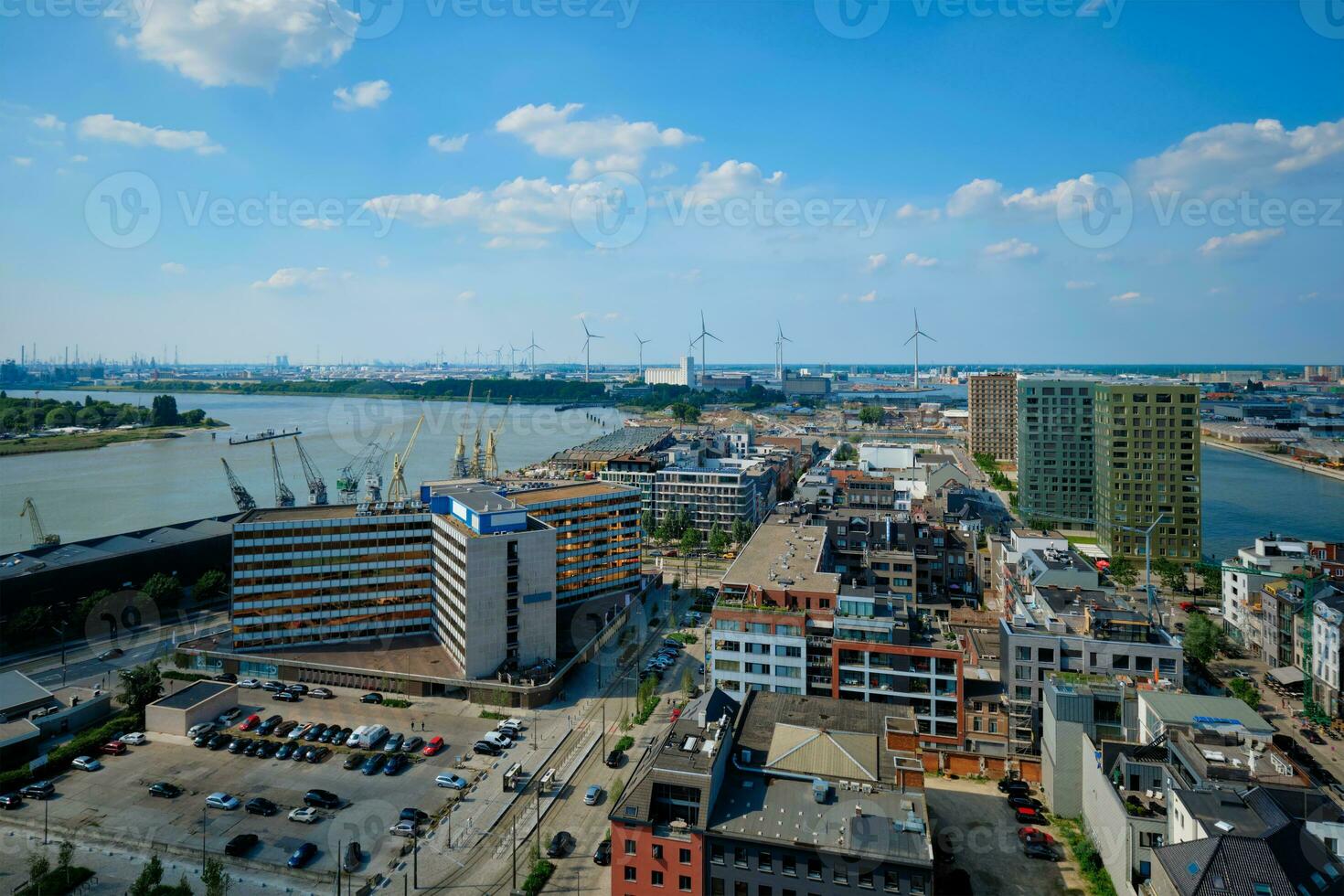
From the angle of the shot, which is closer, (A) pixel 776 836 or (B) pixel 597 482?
(A) pixel 776 836

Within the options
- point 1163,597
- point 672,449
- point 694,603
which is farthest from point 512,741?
point 672,449

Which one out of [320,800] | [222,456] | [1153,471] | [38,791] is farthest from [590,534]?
[222,456]

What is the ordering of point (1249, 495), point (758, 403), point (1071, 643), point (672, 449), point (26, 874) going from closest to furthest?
1. point (26, 874)
2. point (1071, 643)
3. point (672, 449)
4. point (1249, 495)
5. point (758, 403)

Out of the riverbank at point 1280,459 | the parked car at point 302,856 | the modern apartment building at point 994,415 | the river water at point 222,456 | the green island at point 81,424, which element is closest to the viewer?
the parked car at point 302,856

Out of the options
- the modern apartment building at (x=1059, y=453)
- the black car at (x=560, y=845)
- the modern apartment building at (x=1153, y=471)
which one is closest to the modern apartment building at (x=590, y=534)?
the black car at (x=560, y=845)

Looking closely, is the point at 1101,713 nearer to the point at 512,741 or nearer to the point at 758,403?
the point at 512,741

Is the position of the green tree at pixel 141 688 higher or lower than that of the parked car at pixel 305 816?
higher

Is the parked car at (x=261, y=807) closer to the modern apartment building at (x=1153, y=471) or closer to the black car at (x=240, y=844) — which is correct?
the black car at (x=240, y=844)
